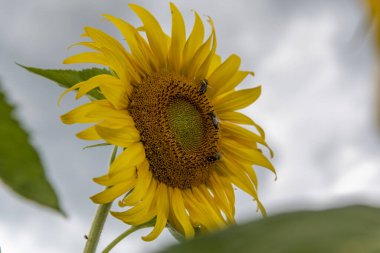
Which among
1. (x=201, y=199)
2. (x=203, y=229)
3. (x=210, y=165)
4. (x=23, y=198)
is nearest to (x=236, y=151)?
(x=210, y=165)

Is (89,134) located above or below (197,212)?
above

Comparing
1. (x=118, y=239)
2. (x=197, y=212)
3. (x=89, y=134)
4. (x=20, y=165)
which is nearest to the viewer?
(x=20, y=165)

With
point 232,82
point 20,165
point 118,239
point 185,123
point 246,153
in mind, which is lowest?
point 118,239

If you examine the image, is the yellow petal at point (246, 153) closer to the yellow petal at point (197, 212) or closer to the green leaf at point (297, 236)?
the yellow petal at point (197, 212)

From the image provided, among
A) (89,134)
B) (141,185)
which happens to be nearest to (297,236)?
(89,134)

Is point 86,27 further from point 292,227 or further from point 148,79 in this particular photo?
point 292,227

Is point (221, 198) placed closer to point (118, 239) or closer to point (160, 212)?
point (160, 212)

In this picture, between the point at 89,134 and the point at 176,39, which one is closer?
the point at 89,134
